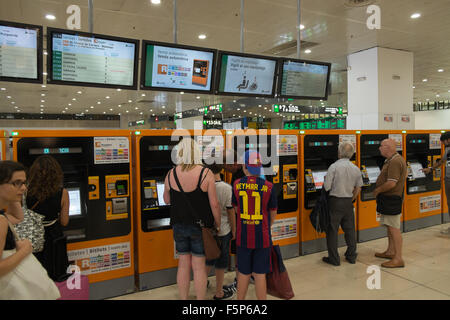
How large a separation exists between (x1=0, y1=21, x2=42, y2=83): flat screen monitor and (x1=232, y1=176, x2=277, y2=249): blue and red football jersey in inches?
88.5

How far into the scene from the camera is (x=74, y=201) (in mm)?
3230

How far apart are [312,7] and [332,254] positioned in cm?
355

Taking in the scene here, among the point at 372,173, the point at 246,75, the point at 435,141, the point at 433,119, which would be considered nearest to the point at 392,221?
the point at 372,173

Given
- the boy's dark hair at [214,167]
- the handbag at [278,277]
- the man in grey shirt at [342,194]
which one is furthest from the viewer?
the man in grey shirt at [342,194]

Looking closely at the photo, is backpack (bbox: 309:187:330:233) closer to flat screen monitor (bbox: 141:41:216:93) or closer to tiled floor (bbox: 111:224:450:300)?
tiled floor (bbox: 111:224:450:300)

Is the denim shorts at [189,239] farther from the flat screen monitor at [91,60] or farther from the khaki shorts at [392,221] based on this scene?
the khaki shorts at [392,221]

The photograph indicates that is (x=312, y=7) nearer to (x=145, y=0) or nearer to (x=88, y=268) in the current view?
(x=145, y=0)

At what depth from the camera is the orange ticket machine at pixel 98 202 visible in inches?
124

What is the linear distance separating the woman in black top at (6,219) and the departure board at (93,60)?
1.81 m

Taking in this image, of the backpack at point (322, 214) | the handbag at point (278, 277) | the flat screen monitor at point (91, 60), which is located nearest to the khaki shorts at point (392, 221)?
the backpack at point (322, 214)

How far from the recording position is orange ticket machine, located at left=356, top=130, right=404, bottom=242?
16.5ft

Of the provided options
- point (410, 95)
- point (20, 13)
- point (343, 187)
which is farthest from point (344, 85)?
point (20, 13)

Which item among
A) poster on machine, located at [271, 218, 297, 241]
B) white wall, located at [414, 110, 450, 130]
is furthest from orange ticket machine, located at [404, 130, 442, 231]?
white wall, located at [414, 110, 450, 130]

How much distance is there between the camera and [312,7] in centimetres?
488
